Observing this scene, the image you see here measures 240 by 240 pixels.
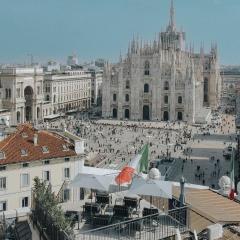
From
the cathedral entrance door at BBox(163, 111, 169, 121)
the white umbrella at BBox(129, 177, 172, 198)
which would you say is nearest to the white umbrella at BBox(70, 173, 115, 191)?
the white umbrella at BBox(129, 177, 172, 198)

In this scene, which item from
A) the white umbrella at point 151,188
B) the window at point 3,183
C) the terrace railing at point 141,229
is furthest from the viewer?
the window at point 3,183

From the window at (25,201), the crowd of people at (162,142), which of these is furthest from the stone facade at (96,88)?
the window at (25,201)

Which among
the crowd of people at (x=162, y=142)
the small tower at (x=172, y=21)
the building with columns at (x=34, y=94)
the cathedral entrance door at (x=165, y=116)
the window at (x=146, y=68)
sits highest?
the small tower at (x=172, y=21)

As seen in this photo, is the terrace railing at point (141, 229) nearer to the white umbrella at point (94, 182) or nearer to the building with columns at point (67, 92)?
the white umbrella at point (94, 182)

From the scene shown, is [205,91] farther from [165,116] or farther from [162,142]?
[162,142]

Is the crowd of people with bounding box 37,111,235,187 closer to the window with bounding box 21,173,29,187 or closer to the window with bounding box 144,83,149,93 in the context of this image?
the window with bounding box 144,83,149,93

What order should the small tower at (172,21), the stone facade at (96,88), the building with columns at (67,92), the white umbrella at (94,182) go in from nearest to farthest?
the white umbrella at (94,182), the building with columns at (67,92), the stone facade at (96,88), the small tower at (172,21)

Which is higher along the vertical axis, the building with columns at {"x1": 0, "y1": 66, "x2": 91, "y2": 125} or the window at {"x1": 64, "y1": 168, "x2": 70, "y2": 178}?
the building with columns at {"x1": 0, "y1": 66, "x2": 91, "y2": 125}

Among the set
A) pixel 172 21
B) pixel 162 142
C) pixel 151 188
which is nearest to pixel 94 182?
pixel 151 188
